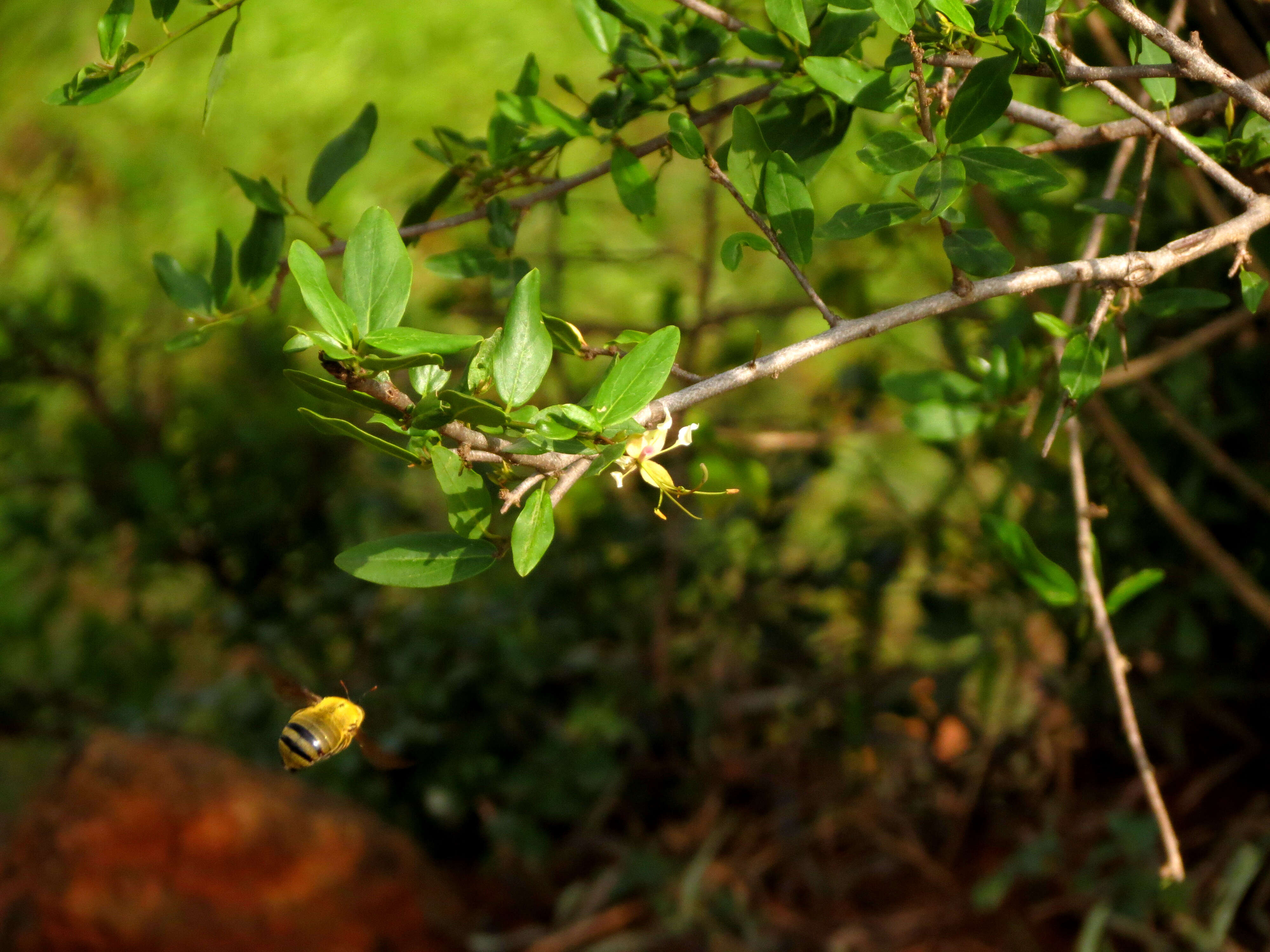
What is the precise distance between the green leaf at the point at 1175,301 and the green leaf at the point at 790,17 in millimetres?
370

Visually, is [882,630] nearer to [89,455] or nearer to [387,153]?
[89,455]

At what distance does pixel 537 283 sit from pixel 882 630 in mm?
1424

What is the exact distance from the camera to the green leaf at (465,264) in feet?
3.40

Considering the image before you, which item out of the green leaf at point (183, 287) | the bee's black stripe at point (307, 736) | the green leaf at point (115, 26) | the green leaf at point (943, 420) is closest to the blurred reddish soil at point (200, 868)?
the bee's black stripe at point (307, 736)

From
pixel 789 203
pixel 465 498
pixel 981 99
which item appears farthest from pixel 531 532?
pixel 981 99

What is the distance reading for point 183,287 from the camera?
40.7 inches

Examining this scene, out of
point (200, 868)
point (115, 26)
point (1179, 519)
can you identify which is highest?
point (115, 26)

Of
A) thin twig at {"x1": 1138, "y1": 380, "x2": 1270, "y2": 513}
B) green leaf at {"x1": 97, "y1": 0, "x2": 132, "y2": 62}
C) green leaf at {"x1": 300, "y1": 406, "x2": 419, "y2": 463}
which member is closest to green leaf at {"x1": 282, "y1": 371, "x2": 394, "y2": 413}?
green leaf at {"x1": 300, "y1": 406, "x2": 419, "y2": 463}

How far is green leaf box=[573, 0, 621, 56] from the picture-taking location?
3.11ft

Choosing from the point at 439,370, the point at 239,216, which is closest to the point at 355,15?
the point at 239,216

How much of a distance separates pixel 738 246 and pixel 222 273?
49 cm

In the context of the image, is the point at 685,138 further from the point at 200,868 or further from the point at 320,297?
the point at 200,868

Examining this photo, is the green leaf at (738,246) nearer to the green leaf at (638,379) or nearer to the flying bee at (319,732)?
the green leaf at (638,379)

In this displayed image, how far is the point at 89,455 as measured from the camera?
2.00m
